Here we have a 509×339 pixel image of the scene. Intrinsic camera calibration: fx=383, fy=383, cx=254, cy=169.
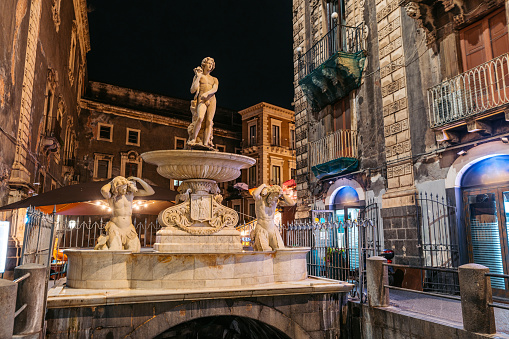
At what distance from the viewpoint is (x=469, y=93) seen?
9.08 meters

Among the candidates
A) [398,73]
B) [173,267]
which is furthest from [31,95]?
[398,73]

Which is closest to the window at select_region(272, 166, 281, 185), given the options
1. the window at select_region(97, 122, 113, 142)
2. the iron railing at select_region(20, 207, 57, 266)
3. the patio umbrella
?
the window at select_region(97, 122, 113, 142)

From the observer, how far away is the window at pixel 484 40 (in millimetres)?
8953

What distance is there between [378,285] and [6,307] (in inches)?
222

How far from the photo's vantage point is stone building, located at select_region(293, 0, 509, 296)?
8859 millimetres

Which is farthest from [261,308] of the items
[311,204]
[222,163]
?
[311,204]

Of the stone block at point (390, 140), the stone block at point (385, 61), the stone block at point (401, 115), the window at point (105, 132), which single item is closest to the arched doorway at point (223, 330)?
the stone block at point (390, 140)

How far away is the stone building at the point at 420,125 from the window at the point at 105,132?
20161 millimetres

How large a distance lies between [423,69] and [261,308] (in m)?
7.94

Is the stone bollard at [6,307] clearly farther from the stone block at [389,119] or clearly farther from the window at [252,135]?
the window at [252,135]

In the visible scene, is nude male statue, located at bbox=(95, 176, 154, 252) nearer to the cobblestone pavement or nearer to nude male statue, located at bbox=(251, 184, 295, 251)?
nude male statue, located at bbox=(251, 184, 295, 251)

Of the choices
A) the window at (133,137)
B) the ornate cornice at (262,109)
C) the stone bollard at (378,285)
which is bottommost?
the stone bollard at (378,285)

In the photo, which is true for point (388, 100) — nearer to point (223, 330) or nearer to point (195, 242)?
point (195, 242)

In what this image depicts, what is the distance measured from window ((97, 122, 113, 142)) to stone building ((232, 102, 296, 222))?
467 inches
